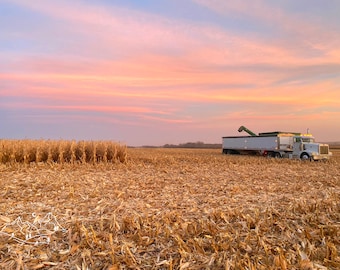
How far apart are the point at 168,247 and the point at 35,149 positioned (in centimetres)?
1554

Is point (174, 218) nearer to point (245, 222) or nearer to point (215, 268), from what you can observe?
point (245, 222)

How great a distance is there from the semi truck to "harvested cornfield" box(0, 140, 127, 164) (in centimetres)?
1765

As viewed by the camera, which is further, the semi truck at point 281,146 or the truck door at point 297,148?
the truck door at point 297,148

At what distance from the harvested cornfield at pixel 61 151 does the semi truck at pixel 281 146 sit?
695 inches

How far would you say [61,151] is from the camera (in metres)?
18.5

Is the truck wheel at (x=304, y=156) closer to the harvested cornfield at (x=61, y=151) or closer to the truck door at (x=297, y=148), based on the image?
the truck door at (x=297, y=148)

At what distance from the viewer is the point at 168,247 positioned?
5277 mm

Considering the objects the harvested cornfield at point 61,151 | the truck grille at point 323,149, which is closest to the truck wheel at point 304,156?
the truck grille at point 323,149

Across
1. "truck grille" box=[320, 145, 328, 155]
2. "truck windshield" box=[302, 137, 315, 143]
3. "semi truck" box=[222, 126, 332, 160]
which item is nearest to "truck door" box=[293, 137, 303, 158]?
"semi truck" box=[222, 126, 332, 160]

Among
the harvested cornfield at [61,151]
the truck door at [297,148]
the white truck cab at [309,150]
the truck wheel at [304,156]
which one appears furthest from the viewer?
the truck door at [297,148]

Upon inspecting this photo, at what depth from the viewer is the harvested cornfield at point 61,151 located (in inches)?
708

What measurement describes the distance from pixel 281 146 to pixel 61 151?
2279 cm

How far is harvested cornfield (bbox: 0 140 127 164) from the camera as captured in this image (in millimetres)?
17984

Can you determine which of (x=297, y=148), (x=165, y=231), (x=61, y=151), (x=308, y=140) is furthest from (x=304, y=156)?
(x=165, y=231)
